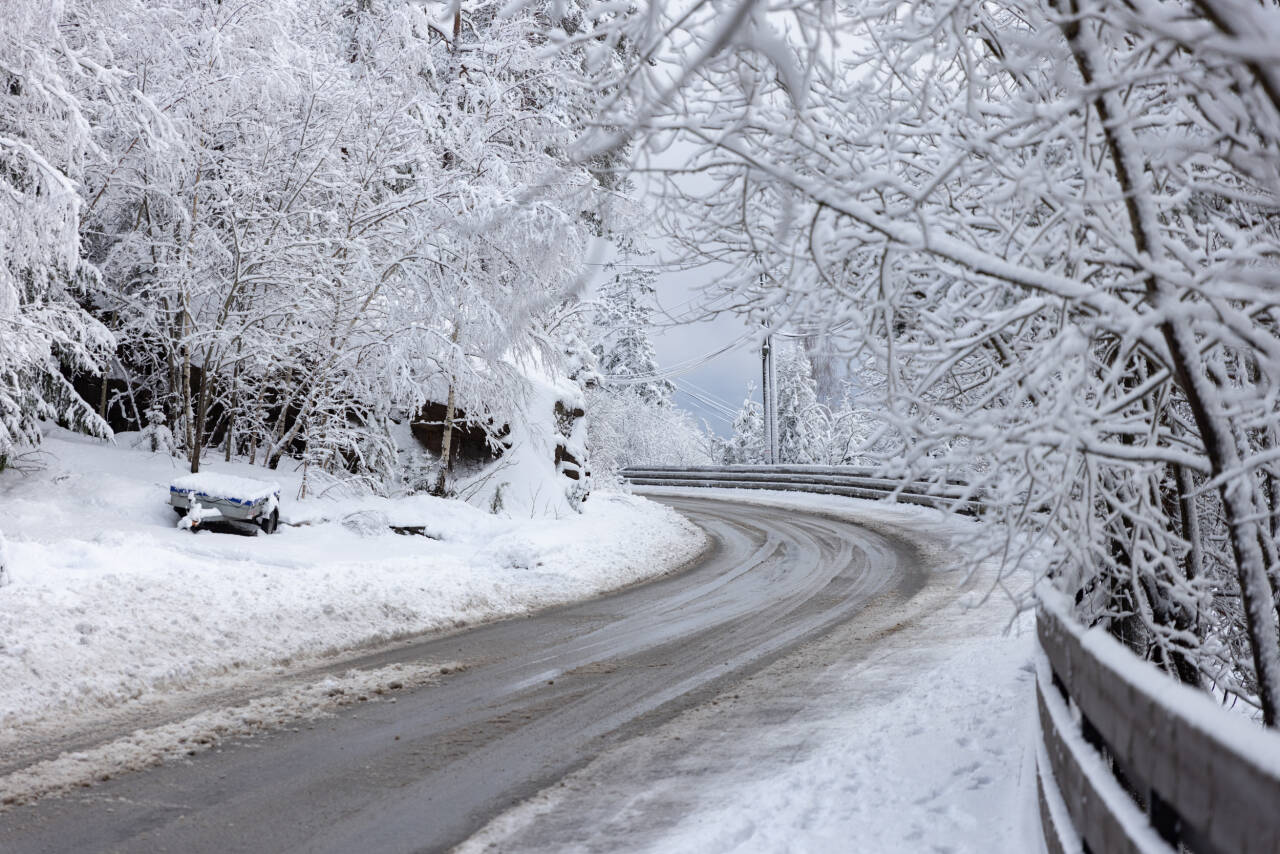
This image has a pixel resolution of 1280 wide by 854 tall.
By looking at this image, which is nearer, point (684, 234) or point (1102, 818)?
point (1102, 818)

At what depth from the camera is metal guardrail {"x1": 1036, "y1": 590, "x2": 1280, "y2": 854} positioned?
5.73ft

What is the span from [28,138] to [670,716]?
10.5 metres

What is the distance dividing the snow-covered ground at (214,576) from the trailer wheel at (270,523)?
0.23 meters

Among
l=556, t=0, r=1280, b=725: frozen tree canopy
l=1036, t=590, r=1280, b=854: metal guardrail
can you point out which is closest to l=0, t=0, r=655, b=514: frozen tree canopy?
l=556, t=0, r=1280, b=725: frozen tree canopy

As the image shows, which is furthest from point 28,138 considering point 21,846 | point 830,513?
point 830,513

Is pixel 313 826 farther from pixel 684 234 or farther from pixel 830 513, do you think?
pixel 830 513

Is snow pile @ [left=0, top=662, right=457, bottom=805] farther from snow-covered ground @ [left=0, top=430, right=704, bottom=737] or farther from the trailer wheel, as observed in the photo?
the trailer wheel

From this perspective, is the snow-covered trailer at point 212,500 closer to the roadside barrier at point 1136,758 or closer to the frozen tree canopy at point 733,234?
the frozen tree canopy at point 733,234

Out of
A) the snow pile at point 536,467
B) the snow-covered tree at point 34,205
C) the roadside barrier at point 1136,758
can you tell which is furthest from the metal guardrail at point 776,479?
the roadside barrier at point 1136,758

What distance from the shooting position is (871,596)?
11383 mm

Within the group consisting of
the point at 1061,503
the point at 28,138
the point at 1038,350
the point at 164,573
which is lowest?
the point at 164,573

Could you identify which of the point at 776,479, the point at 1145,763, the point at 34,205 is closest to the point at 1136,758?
the point at 1145,763

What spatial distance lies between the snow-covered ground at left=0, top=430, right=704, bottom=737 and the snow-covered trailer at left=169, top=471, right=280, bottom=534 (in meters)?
0.29

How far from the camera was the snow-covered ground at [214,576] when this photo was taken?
7.01m
